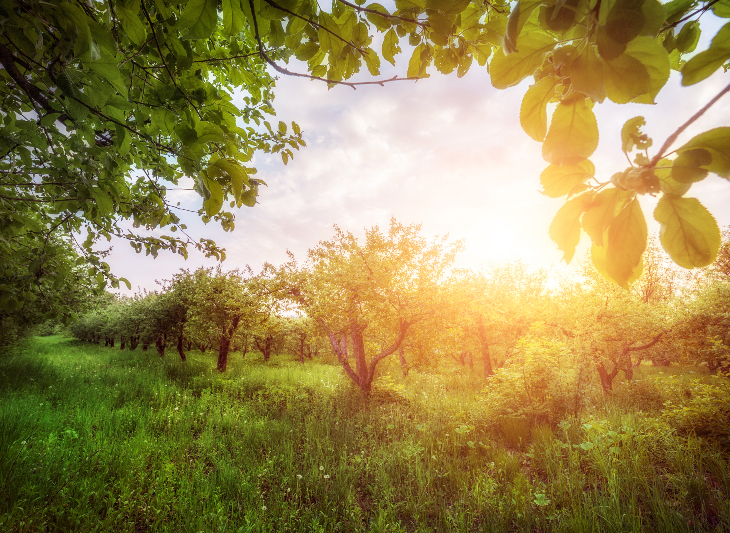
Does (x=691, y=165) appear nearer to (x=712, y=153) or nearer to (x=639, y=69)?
(x=712, y=153)

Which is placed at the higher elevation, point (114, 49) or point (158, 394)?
point (114, 49)

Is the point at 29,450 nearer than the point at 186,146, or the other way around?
the point at 186,146

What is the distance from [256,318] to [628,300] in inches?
520

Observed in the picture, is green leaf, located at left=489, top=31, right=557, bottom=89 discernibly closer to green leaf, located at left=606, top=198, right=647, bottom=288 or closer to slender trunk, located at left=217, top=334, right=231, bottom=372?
green leaf, located at left=606, top=198, right=647, bottom=288

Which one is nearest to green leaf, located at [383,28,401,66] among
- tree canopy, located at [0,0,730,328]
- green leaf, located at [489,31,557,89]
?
tree canopy, located at [0,0,730,328]

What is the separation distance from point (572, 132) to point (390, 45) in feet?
3.02

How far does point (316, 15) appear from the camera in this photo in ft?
3.41

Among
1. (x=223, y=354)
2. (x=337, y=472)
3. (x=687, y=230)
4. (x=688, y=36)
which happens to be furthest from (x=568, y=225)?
(x=223, y=354)

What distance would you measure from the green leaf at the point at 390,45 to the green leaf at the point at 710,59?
937 millimetres

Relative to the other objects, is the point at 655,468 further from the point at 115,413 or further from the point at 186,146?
the point at 115,413

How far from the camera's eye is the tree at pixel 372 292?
27.8 ft

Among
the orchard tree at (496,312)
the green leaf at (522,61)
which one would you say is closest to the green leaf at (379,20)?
the green leaf at (522,61)

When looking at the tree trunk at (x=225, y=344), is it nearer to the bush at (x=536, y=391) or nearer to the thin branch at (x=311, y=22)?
the bush at (x=536, y=391)

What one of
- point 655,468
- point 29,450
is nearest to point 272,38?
point 29,450
